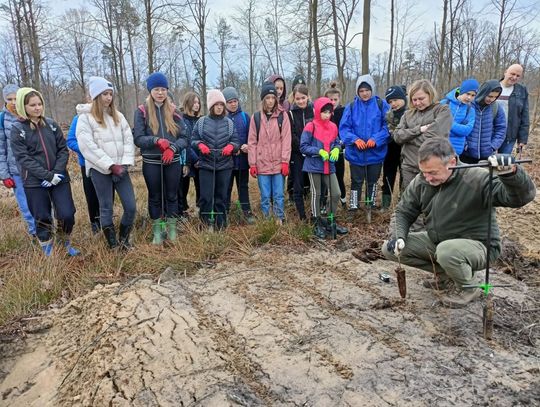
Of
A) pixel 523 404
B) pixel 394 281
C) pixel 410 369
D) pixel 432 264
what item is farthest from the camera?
pixel 394 281

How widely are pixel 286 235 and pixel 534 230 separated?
3.21 m

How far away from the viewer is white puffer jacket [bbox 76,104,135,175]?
426cm

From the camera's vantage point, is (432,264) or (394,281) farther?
(394,281)

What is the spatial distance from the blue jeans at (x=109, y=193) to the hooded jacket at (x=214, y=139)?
3.35 feet

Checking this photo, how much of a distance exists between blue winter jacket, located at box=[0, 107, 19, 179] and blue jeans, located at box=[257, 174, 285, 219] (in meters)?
3.07

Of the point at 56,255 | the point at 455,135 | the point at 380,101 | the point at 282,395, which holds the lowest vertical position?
the point at 282,395

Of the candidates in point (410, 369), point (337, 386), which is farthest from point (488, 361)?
point (337, 386)

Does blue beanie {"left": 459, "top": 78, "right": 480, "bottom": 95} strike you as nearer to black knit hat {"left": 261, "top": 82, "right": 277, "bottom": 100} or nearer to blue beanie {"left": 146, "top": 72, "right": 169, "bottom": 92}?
black knit hat {"left": 261, "top": 82, "right": 277, "bottom": 100}

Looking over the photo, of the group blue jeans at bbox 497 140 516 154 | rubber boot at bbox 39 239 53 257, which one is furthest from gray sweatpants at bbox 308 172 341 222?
rubber boot at bbox 39 239 53 257

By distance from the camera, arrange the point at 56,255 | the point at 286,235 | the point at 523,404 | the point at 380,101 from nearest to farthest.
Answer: the point at 523,404 < the point at 56,255 < the point at 286,235 < the point at 380,101

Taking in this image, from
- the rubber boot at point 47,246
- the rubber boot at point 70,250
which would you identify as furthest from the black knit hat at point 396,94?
the rubber boot at point 47,246

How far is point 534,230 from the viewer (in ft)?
16.7

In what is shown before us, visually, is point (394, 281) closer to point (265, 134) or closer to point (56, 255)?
point (265, 134)

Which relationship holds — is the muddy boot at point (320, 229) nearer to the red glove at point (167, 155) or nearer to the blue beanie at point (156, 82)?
the red glove at point (167, 155)
